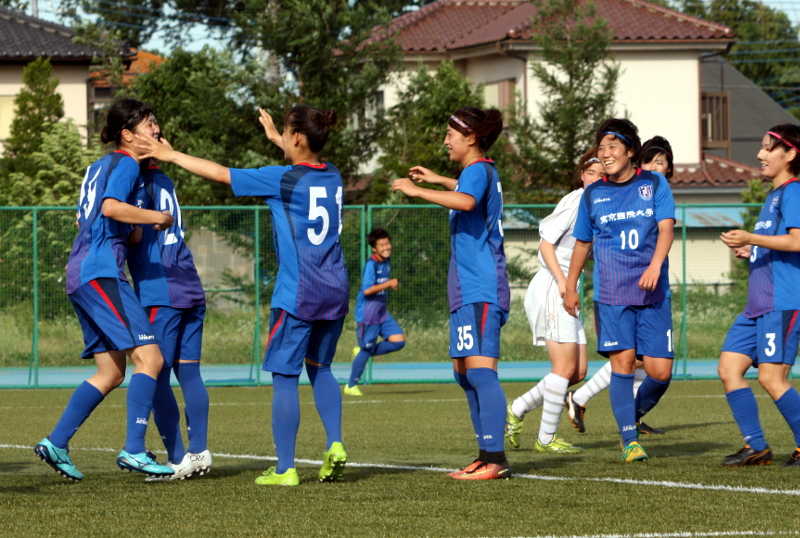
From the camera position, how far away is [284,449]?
17.9ft

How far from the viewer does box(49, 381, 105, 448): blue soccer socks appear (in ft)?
18.1

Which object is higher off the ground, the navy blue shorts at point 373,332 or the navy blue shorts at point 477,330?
the navy blue shorts at point 477,330

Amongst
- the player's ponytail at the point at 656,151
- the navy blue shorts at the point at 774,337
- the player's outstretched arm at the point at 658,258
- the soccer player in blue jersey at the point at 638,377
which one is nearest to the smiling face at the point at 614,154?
the player's outstretched arm at the point at 658,258

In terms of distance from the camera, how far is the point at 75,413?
18.3ft

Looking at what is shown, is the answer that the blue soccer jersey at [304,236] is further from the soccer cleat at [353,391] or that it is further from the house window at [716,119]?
the house window at [716,119]

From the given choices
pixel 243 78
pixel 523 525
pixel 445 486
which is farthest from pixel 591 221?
pixel 243 78

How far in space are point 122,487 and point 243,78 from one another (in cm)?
1369

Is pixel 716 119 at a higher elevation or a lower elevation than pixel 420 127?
higher

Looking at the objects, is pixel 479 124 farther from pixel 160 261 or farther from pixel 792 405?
pixel 792 405

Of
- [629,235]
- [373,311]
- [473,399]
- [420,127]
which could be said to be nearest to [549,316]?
[629,235]

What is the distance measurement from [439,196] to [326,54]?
13.8 meters

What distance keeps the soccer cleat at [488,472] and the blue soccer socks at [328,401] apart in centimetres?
67

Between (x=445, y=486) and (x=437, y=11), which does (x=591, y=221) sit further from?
(x=437, y=11)

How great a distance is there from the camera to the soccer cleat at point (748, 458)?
607 cm
